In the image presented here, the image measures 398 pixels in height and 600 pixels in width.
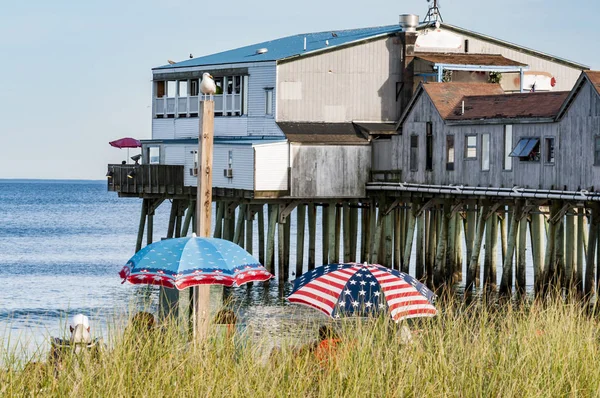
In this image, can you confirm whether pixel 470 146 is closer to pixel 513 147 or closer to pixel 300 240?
pixel 513 147

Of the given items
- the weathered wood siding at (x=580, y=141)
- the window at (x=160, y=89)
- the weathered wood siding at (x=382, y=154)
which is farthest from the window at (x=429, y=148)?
the window at (x=160, y=89)

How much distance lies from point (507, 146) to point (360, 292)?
1703 cm

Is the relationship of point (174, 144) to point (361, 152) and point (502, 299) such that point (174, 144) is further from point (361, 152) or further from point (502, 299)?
point (502, 299)

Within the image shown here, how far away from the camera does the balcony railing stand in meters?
43.2

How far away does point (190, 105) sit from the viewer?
150ft

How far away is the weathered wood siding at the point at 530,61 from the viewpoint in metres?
44.4

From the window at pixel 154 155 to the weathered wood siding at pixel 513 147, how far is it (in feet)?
31.9

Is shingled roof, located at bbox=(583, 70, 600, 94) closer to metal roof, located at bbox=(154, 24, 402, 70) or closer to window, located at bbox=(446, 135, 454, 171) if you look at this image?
window, located at bbox=(446, 135, 454, 171)

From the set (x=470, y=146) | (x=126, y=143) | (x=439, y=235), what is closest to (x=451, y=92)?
(x=470, y=146)

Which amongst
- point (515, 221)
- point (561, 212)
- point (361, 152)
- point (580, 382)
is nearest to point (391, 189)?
point (361, 152)

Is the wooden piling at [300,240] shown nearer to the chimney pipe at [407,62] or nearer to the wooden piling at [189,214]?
the wooden piling at [189,214]

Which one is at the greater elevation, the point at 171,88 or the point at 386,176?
the point at 171,88

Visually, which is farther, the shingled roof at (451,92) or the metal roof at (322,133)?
the metal roof at (322,133)

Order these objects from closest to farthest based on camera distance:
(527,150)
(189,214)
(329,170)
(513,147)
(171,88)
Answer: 1. (527,150)
2. (513,147)
3. (329,170)
4. (189,214)
5. (171,88)
